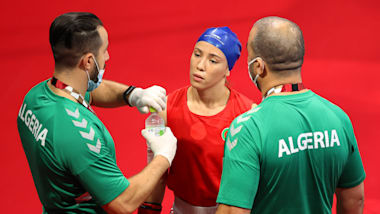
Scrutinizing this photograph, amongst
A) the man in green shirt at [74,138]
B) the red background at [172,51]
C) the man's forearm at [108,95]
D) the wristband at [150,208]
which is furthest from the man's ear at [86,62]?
the red background at [172,51]

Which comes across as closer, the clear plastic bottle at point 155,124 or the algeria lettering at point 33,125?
the algeria lettering at point 33,125

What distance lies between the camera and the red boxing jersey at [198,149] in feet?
12.2

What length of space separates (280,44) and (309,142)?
1.81ft

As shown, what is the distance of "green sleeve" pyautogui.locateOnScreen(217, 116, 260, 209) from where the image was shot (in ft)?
8.57

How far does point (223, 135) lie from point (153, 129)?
0.55m

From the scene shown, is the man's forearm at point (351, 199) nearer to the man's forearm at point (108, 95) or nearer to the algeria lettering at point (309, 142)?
the algeria lettering at point (309, 142)

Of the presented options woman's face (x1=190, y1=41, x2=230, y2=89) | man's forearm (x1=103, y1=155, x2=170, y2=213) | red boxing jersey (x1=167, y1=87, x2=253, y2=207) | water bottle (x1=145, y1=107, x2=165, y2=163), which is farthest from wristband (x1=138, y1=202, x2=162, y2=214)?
woman's face (x1=190, y1=41, x2=230, y2=89)

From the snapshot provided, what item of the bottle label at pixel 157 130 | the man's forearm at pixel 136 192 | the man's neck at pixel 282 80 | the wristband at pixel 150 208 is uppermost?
the man's neck at pixel 282 80

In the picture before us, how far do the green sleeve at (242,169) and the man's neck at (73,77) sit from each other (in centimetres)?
99

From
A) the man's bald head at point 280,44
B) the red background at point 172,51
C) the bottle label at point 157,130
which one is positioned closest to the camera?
the man's bald head at point 280,44

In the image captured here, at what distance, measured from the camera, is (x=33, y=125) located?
2.91 metres

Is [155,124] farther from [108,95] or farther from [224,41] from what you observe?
[224,41]

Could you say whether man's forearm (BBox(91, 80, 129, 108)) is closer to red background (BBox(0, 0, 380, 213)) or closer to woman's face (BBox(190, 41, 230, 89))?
woman's face (BBox(190, 41, 230, 89))

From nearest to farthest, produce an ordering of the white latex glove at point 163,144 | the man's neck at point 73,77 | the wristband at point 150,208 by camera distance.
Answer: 1. the man's neck at point 73,77
2. the white latex glove at point 163,144
3. the wristband at point 150,208
